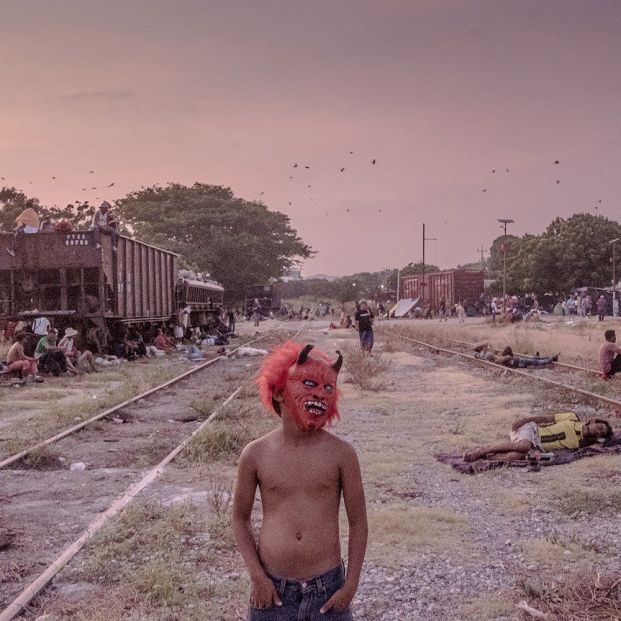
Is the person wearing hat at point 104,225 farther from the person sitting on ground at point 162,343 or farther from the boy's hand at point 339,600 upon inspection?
the boy's hand at point 339,600

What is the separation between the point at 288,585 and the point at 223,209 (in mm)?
66692

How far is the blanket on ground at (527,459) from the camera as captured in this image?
805 cm

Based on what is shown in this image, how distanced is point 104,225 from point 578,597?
1764cm

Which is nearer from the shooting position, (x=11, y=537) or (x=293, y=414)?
(x=293, y=414)

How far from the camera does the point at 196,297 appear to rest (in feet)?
107

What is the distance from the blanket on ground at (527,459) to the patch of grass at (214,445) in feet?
7.12

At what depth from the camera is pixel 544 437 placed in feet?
28.8

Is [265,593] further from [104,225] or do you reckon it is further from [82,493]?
[104,225]

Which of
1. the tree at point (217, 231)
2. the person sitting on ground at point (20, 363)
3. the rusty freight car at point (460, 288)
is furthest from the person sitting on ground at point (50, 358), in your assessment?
the rusty freight car at point (460, 288)

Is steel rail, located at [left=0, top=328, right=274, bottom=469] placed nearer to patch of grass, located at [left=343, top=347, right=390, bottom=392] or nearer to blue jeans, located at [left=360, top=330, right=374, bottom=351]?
patch of grass, located at [left=343, top=347, right=390, bottom=392]

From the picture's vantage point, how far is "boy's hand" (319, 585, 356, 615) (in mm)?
2744

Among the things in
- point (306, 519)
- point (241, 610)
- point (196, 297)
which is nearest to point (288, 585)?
point (306, 519)

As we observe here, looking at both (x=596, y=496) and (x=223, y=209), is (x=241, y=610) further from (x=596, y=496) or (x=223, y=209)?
(x=223, y=209)

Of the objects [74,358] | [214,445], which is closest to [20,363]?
[74,358]
